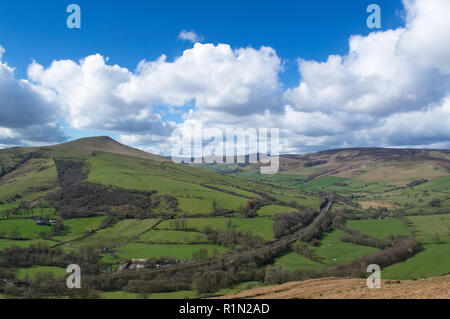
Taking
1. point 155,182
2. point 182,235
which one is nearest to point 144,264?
point 182,235

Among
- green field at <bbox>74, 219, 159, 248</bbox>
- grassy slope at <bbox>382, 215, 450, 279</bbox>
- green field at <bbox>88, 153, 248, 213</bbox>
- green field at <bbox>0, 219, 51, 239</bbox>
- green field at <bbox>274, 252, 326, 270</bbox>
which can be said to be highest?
green field at <bbox>88, 153, 248, 213</bbox>

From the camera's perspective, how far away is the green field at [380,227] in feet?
318

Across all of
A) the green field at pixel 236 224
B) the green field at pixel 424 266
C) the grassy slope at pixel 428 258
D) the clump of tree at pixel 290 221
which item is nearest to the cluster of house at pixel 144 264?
the green field at pixel 236 224

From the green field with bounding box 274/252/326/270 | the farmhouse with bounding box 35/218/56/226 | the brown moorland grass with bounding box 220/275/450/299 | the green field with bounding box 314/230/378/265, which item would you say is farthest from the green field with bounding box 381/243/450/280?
the farmhouse with bounding box 35/218/56/226

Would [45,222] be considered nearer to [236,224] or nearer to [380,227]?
[236,224]

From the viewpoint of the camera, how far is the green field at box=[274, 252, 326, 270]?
2621 inches

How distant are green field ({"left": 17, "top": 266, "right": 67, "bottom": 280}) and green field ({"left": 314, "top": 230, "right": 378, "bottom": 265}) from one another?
6257cm

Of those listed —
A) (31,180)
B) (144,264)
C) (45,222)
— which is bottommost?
(144,264)

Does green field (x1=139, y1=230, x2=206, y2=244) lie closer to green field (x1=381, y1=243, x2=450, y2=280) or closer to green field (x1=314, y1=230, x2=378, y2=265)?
green field (x1=314, y1=230, x2=378, y2=265)

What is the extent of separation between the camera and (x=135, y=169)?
172750 mm

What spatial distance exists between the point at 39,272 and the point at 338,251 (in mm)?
75396

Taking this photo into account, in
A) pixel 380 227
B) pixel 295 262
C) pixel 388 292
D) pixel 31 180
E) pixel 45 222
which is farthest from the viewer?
pixel 31 180

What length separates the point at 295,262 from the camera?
230 feet

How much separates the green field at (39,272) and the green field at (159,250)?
1361 centimetres
